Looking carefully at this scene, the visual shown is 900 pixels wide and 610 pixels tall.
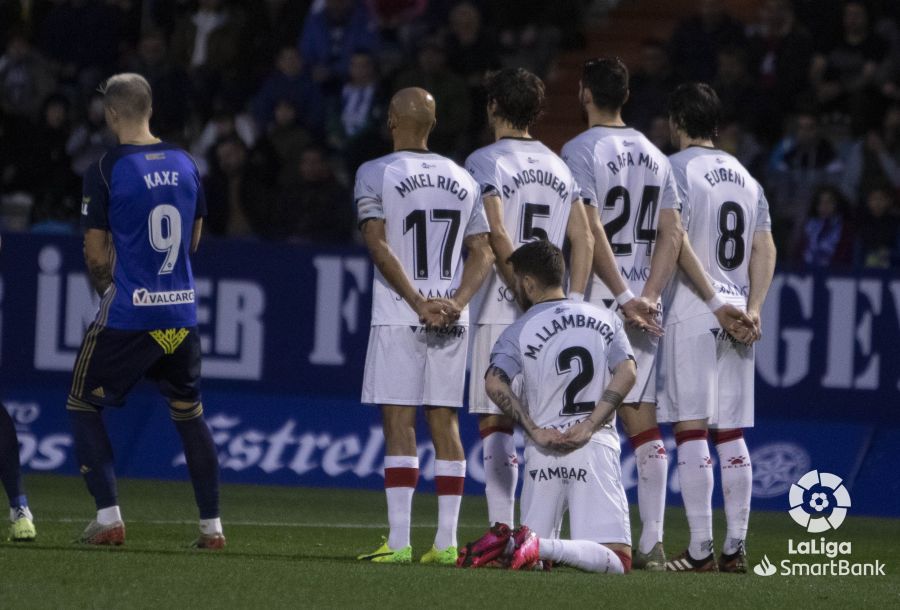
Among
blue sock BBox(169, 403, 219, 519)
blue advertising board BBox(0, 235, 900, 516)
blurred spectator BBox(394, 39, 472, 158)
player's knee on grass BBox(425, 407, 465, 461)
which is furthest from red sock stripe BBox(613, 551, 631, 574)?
blurred spectator BBox(394, 39, 472, 158)

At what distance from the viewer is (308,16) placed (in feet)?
65.0

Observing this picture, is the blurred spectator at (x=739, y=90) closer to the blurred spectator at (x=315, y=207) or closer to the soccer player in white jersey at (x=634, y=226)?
the blurred spectator at (x=315, y=207)

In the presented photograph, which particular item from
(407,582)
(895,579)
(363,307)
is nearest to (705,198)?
(895,579)

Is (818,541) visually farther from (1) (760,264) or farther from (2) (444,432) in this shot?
(2) (444,432)

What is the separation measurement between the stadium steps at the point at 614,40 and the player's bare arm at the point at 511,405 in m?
11.3

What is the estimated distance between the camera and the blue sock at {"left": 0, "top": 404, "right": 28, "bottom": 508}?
29.7 feet

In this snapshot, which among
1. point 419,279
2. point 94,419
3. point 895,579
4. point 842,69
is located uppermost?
point 842,69

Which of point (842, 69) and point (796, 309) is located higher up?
point (842, 69)

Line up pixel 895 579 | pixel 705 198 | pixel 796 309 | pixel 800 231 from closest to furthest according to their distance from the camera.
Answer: pixel 895 579, pixel 705 198, pixel 796 309, pixel 800 231

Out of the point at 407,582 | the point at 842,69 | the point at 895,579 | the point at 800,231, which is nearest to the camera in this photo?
the point at 407,582

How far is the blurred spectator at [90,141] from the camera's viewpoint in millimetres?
18812

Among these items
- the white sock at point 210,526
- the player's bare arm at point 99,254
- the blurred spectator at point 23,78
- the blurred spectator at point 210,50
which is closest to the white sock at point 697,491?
the white sock at point 210,526

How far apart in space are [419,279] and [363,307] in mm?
5405

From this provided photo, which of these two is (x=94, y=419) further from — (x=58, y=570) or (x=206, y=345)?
(x=206, y=345)
